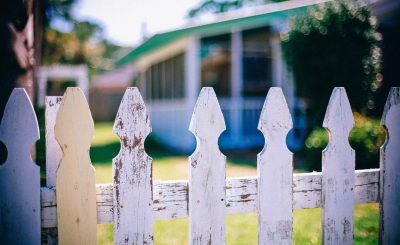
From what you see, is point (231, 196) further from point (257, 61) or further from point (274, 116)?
point (257, 61)

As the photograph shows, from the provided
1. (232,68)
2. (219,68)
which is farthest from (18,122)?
(219,68)

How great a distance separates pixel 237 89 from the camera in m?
9.83

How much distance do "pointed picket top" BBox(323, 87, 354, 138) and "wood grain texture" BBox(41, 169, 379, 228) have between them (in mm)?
273

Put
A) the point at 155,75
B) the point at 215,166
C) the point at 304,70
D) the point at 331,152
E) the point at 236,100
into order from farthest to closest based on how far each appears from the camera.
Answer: the point at 155,75
the point at 236,100
the point at 304,70
the point at 331,152
the point at 215,166

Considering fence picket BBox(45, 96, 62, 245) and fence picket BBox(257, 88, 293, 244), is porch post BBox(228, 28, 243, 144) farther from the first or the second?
fence picket BBox(45, 96, 62, 245)

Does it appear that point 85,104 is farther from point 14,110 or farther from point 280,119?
point 280,119

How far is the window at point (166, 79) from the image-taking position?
12.6m

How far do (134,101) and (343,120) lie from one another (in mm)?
1155

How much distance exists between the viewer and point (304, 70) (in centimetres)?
660

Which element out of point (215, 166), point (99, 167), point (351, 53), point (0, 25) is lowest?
point (99, 167)

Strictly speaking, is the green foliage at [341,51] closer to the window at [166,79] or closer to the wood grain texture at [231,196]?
the wood grain texture at [231,196]

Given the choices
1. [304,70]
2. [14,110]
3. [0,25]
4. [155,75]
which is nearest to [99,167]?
[304,70]

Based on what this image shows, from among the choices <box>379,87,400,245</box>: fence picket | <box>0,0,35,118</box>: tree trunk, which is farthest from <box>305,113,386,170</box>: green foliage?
<box>0,0,35,118</box>: tree trunk

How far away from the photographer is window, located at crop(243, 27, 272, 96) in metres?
11.0
